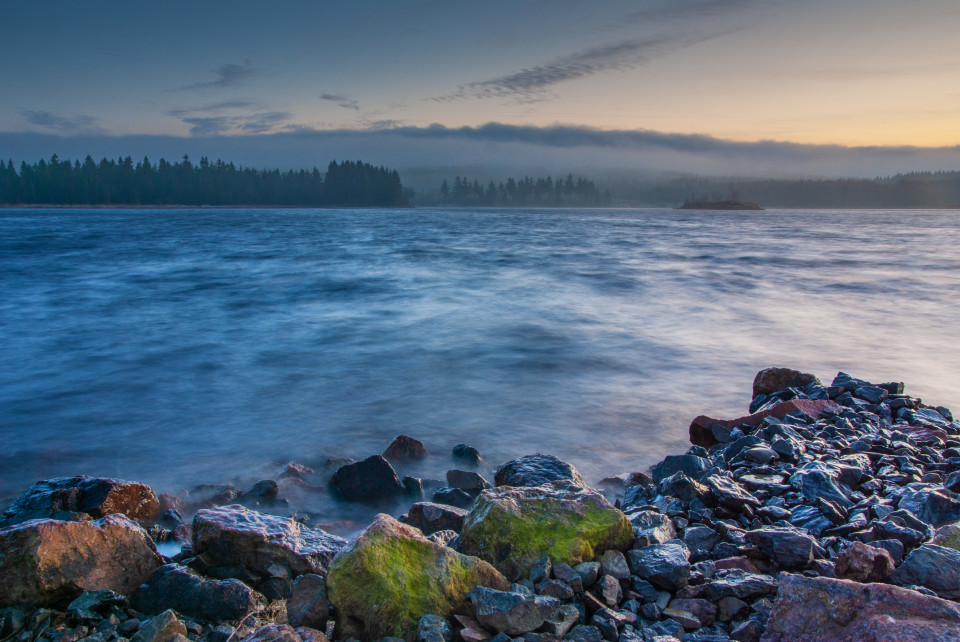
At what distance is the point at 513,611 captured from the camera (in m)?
2.50

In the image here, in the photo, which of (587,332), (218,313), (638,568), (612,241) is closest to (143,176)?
(612,241)

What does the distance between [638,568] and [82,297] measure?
62.8 ft

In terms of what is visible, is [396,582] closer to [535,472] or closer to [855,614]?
[855,614]

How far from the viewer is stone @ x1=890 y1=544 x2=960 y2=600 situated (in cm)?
245

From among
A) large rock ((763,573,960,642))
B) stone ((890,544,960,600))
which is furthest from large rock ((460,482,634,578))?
stone ((890,544,960,600))

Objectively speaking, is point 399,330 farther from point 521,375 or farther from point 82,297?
point 82,297

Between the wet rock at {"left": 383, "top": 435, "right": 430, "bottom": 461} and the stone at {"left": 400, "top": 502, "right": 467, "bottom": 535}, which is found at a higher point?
the stone at {"left": 400, "top": 502, "right": 467, "bottom": 535}

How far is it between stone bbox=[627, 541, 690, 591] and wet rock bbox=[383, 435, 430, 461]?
3.30m

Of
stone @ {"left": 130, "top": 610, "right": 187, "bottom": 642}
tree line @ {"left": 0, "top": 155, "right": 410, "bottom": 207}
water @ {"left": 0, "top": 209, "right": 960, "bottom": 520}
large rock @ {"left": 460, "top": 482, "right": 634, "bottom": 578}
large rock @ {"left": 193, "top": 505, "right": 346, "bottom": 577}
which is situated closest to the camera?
stone @ {"left": 130, "top": 610, "right": 187, "bottom": 642}

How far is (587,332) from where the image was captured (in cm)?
1214

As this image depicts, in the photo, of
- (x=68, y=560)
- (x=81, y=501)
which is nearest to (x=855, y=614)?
(x=68, y=560)

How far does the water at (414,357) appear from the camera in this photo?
6.48m

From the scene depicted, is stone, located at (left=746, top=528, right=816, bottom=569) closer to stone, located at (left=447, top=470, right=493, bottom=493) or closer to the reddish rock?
stone, located at (left=447, top=470, right=493, bottom=493)

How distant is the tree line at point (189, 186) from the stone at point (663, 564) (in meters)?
126
